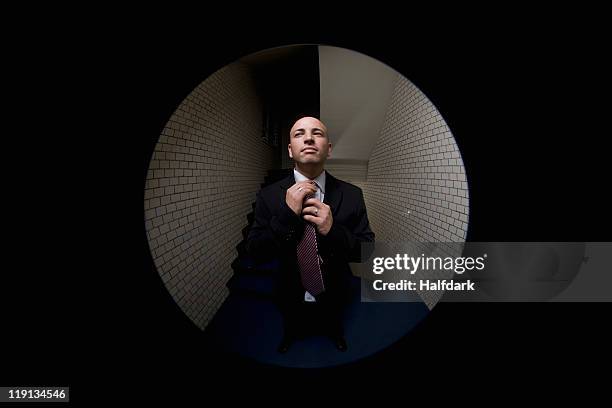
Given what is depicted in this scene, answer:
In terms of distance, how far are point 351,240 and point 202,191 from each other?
1.88 m

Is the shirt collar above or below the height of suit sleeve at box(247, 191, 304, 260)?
above

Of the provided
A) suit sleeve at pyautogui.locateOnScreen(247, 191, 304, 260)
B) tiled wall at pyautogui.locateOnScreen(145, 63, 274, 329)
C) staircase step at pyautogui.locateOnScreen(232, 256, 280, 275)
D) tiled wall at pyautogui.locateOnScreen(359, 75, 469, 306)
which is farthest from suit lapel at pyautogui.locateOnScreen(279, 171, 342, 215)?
staircase step at pyautogui.locateOnScreen(232, 256, 280, 275)

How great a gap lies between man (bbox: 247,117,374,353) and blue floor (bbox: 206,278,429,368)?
31 cm

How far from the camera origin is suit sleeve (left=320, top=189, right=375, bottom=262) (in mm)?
1026

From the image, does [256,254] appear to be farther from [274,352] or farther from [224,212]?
[224,212]

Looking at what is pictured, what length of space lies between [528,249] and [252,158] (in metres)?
3.40

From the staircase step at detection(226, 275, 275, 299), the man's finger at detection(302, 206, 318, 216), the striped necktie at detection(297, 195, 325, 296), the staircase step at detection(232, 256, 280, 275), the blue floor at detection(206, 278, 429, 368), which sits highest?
the man's finger at detection(302, 206, 318, 216)

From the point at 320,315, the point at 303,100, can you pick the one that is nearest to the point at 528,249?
the point at 320,315

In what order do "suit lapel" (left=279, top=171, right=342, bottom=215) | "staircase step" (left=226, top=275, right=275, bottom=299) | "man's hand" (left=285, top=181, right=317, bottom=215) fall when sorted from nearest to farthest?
"man's hand" (left=285, top=181, right=317, bottom=215) < "suit lapel" (left=279, top=171, right=342, bottom=215) < "staircase step" (left=226, top=275, right=275, bottom=299)

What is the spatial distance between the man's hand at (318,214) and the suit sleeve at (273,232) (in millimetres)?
52

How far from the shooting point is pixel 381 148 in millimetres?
3469

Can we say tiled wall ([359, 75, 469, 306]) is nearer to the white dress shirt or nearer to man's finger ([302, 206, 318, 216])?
the white dress shirt

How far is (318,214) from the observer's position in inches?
39.9

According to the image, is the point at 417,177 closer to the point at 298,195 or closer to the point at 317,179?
the point at 317,179
